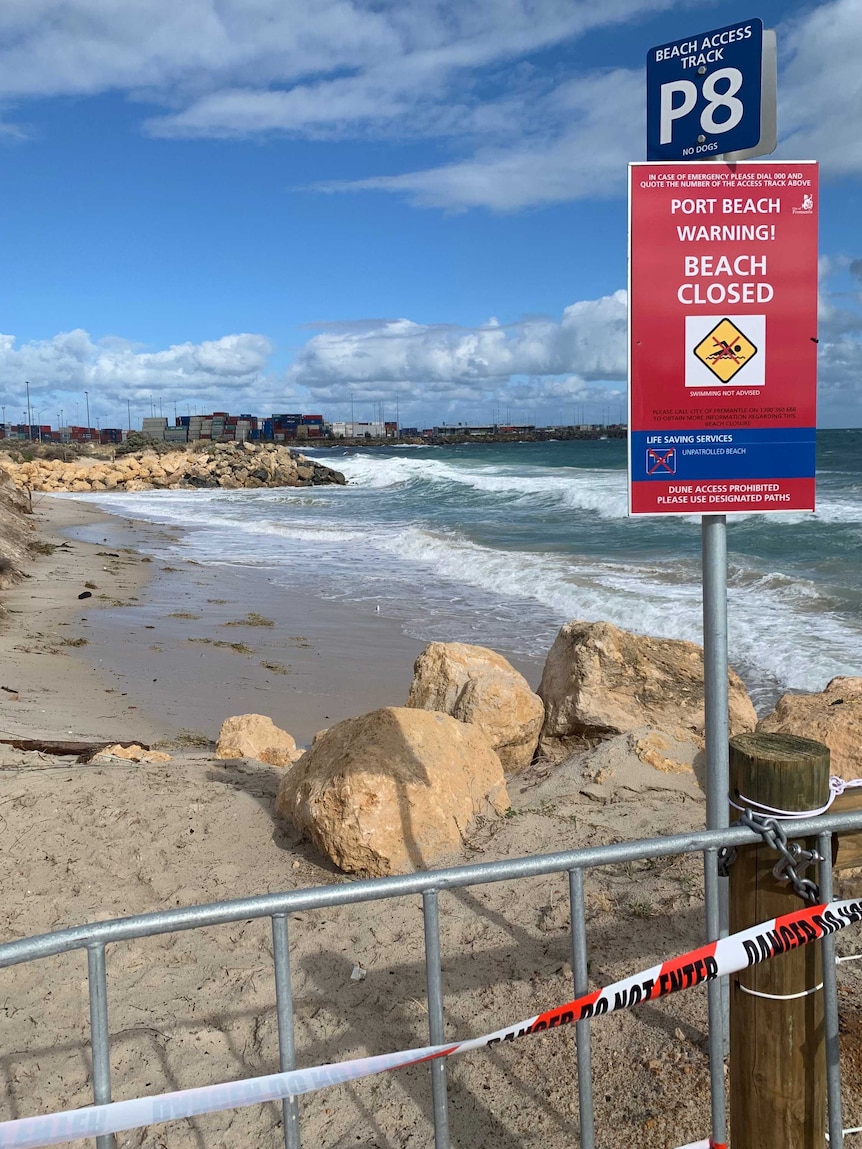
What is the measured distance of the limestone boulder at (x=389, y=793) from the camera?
4.31 meters

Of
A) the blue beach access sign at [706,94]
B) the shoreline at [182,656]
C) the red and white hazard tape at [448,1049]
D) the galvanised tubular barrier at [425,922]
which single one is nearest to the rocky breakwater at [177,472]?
the shoreline at [182,656]

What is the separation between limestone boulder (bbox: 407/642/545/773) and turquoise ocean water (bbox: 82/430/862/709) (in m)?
3.73

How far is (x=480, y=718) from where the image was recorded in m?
5.89

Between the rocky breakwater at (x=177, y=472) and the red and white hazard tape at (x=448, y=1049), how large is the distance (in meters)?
40.7

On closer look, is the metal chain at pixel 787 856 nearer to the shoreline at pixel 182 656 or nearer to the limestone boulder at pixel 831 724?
the limestone boulder at pixel 831 724

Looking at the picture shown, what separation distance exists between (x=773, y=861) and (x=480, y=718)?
12.5 ft

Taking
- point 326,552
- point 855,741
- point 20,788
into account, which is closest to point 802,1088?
point 855,741

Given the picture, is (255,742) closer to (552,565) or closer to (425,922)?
(425,922)

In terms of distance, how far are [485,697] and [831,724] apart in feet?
6.80

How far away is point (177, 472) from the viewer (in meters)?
50.1

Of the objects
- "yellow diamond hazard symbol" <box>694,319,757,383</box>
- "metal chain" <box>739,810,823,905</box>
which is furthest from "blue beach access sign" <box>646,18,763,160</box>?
"metal chain" <box>739,810,823,905</box>

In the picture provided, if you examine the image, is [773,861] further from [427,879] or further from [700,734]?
[700,734]

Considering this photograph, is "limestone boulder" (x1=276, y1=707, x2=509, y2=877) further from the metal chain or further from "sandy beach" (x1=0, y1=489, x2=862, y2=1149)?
the metal chain

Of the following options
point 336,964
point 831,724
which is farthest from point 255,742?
point 831,724
